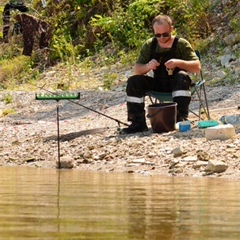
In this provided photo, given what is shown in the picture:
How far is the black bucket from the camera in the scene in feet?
37.6

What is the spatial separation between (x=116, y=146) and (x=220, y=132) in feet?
3.97

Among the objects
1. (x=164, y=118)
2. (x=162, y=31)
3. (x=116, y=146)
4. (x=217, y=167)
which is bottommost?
(x=217, y=167)

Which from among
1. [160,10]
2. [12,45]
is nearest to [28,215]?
[160,10]

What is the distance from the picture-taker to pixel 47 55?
22109mm

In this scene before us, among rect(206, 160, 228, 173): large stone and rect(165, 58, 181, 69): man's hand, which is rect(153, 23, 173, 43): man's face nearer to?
rect(165, 58, 181, 69): man's hand

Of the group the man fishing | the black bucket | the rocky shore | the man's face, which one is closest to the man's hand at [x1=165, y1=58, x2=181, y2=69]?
the man fishing

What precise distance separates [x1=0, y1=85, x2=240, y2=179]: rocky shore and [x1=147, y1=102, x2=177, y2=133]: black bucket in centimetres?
13

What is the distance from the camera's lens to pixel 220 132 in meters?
10.4

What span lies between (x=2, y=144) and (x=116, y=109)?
305cm

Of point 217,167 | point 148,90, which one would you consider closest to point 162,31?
point 148,90

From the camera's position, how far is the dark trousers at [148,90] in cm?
1153

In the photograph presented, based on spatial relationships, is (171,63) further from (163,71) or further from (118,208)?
(118,208)

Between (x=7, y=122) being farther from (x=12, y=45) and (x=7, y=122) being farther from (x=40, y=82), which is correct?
(x=12, y=45)

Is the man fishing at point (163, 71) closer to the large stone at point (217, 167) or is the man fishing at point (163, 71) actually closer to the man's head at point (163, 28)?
the man's head at point (163, 28)
